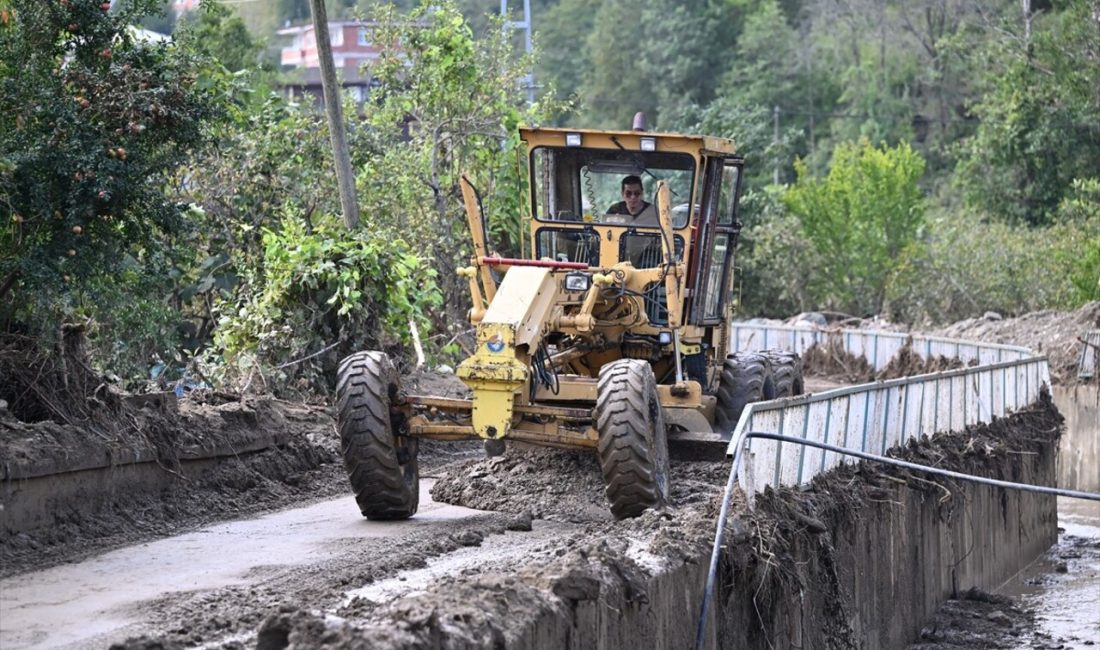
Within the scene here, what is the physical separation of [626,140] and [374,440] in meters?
3.77

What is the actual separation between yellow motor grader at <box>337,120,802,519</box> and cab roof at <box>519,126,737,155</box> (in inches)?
0.8

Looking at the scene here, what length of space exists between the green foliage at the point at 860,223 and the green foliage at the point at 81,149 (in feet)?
114

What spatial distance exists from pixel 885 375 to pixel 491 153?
30.0ft

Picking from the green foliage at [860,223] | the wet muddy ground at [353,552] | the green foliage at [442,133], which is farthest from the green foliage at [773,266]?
the wet muddy ground at [353,552]

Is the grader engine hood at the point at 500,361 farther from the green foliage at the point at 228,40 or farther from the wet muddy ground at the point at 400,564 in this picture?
the green foliage at the point at 228,40

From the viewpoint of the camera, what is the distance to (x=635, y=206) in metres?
14.5

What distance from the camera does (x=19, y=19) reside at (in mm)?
12227

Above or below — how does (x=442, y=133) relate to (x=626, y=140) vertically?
above

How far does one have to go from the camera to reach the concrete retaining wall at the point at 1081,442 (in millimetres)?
28906

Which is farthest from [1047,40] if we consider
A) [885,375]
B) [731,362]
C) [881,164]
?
[731,362]

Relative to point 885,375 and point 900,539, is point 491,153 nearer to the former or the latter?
point 885,375

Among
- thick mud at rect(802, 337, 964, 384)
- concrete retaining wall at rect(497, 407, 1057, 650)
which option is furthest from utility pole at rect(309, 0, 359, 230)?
thick mud at rect(802, 337, 964, 384)

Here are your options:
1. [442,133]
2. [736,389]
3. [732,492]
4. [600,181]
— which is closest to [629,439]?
[732,492]

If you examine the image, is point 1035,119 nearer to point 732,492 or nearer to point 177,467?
point 732,492
